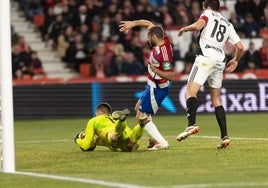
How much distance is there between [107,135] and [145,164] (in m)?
1.91

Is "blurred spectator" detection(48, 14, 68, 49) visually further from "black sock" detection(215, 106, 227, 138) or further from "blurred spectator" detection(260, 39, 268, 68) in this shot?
"black sock" detection(215, 106, 227, 138)

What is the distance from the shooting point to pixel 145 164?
41.2 ft

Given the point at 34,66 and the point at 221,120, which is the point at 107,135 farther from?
the point at 34,66

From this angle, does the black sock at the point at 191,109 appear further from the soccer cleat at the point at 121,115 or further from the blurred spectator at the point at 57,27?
the blurred spectator at the point at 57,27

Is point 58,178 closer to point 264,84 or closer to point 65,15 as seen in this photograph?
point 264,84

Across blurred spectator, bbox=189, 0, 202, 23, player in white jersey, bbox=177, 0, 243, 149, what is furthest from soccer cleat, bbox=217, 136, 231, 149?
blurred spectator, bbox=189, 0, 202, 23

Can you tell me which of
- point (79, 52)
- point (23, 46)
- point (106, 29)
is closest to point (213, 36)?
point (23, 46)

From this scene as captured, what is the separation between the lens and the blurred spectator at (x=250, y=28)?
30.0 m

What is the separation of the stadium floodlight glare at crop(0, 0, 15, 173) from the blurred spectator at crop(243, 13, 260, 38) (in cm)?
1864

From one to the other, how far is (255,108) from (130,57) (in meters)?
4.44

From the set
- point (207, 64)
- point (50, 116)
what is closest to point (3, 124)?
point (207, 64)

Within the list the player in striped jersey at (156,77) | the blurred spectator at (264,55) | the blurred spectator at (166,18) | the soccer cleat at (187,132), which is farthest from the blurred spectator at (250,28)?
the soccer cleat at (187,132)

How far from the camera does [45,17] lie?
30.0 m

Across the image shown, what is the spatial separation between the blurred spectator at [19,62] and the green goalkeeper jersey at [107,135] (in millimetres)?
12560
